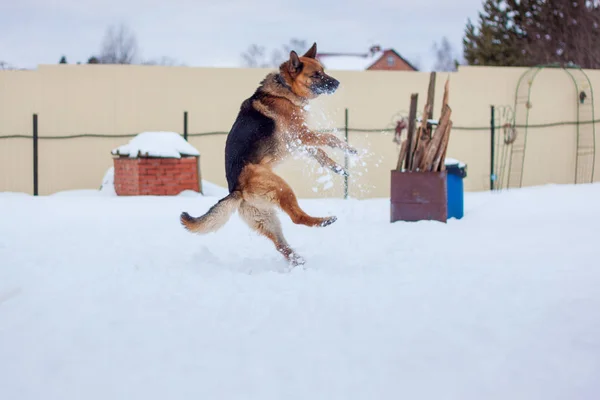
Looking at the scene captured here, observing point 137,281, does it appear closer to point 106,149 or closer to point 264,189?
point 264,189

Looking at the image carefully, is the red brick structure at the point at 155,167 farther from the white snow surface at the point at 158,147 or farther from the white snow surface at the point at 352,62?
the white snow surface at the point at 352,62

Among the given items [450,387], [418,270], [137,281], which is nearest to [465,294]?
[418,270]

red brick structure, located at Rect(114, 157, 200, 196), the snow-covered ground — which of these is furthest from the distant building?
the snow-covered ground

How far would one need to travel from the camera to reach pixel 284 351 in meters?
2.30

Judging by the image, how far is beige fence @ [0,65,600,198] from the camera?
36.7 feet

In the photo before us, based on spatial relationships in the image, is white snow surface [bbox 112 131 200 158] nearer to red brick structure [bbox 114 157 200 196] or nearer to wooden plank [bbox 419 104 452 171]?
red brick structure [bbox 114 157 200 196]

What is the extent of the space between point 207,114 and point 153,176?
2487 millimetres

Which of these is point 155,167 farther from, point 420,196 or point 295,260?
point 295,260

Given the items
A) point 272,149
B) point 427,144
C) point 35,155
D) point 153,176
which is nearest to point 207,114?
point 153,176

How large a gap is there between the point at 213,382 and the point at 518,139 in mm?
12440

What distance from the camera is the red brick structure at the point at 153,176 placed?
9.66 meters

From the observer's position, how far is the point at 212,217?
13.6 ft

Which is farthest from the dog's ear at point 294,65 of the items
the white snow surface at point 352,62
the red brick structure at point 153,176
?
the white snow surface at point 352,62

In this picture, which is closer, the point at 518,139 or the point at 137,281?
the point at 137,281
